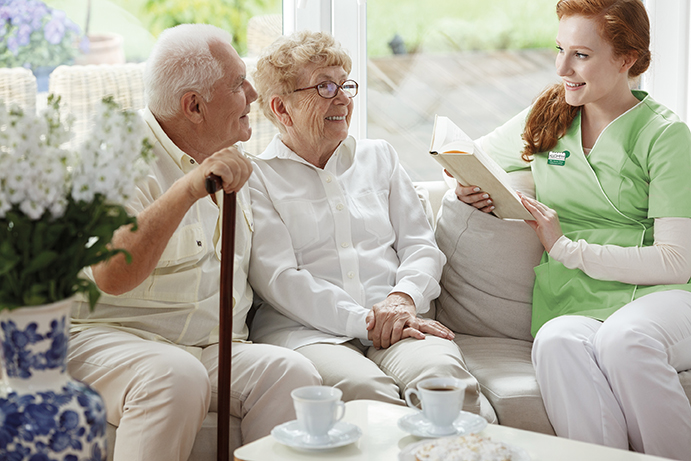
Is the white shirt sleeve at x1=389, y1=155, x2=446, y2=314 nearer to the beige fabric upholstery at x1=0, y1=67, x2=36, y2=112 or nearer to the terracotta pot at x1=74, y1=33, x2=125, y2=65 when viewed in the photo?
the terracotta pot at x1=74, y1=33, x2=125, y2=65

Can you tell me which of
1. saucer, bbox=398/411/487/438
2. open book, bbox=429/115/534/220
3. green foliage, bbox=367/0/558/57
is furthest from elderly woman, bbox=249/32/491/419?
green foliage, bbox=367/0/558/57

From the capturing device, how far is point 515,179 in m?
2.36

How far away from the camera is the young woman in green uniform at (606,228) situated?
5.83ft

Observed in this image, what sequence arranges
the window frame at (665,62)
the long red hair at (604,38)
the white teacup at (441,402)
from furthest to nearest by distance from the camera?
the window frame at (665,62) → the long red hair at (604,38) → the white teacup at (441,402)

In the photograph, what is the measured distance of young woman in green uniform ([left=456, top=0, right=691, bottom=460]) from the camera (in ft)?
5.83

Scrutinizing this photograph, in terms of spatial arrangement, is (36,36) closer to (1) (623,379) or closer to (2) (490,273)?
(2) (490,273)

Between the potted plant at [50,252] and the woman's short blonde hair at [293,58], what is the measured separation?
3.99 ft

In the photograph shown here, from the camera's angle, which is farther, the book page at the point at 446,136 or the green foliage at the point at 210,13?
the green foliage at the point at 210,13

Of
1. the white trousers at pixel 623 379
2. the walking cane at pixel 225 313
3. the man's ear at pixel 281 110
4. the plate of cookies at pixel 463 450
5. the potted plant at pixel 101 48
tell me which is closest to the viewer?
the plate of cookies at pixel 463 450

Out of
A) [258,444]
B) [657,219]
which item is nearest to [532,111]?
[657,219]

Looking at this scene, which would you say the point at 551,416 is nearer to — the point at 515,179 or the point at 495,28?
the point at 515,179

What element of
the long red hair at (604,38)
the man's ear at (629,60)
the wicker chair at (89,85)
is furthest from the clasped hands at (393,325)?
the wicker chair at (89,85)

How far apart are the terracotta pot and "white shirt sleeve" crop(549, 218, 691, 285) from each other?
1.76 meters

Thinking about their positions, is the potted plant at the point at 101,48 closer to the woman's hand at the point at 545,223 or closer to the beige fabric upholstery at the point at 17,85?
the beige fabric upholstery at the point at 17,85
